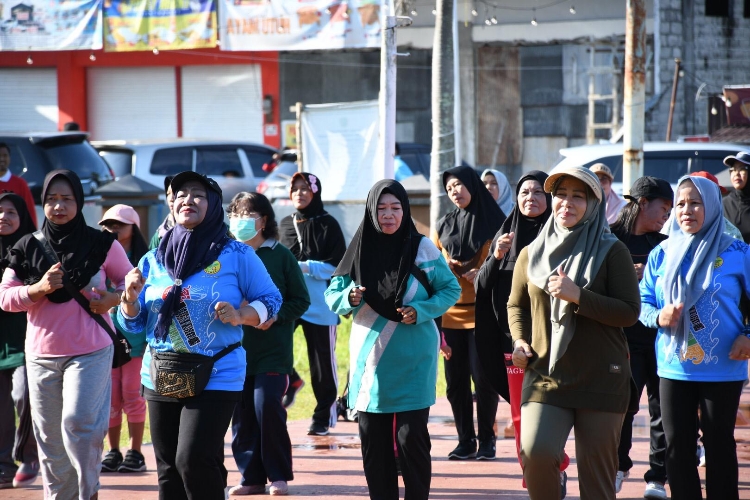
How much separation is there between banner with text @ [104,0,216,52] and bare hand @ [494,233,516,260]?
52.3 ft

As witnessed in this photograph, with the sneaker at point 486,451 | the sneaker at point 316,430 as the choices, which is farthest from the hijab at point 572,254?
the sneaker at point 316,430

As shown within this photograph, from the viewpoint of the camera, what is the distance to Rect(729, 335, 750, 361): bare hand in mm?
5199

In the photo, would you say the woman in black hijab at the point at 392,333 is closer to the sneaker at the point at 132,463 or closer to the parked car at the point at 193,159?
the sneaker at the point at 132,463

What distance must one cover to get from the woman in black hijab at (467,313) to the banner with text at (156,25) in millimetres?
14635

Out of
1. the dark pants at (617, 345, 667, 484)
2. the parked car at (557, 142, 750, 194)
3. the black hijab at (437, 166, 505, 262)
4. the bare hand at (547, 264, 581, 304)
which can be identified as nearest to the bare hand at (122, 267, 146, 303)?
the bare hand at (547, 264, 581, 304)

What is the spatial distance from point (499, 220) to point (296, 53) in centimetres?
1800

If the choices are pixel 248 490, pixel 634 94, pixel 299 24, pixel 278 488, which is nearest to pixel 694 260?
pixel 278 488

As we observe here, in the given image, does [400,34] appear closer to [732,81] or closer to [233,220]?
[732,81]

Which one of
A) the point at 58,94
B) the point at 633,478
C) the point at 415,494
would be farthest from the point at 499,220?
the point at 58,94

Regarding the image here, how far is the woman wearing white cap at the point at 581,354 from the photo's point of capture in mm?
4645

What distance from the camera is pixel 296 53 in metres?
24.8

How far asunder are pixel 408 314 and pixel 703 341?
59.9 inches

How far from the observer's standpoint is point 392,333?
5520 mm

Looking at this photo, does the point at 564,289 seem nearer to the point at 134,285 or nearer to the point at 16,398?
the point at 134,285
